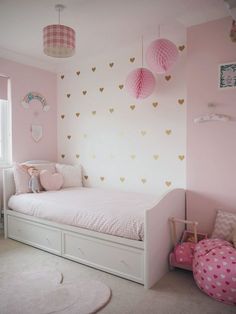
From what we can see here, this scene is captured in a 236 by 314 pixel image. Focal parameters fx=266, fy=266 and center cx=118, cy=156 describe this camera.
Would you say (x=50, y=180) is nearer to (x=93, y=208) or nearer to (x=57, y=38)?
(x=93, y=208)

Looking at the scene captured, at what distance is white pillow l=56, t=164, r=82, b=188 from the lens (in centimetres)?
360

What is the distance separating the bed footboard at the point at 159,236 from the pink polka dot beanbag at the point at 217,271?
0.99 feet

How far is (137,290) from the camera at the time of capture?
2.08 metres

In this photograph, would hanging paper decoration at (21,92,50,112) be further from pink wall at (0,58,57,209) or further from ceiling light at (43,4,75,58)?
ceiling light at (43,4,75,58)

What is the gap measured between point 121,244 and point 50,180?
1465 mm

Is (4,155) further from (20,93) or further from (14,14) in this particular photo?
(14,14)

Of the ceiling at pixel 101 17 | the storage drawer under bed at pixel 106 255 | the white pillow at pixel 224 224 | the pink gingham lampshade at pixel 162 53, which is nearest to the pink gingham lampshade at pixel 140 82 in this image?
the pink gingham lampshade at pixel 162 53

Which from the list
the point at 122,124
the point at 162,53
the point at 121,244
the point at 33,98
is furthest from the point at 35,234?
the point at 162,53

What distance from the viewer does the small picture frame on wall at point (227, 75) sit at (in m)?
2.37

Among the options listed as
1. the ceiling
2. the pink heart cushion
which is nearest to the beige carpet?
the pink heart cushion

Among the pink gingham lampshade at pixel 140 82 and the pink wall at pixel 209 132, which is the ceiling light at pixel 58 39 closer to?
the pink gingham lampshade at pixel 140 82

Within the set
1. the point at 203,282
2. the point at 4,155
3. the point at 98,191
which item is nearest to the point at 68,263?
the point at 98,191

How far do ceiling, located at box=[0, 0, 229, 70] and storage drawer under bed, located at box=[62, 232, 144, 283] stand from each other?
6.77 feet

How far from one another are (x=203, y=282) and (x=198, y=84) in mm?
1743
